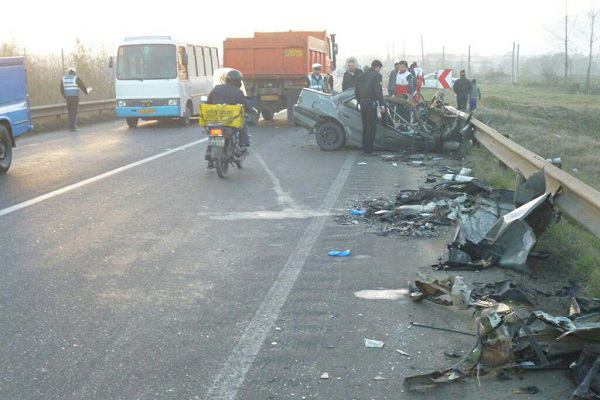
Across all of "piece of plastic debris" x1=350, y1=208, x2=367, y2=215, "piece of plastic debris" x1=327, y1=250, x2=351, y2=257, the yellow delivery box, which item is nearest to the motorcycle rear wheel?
the yellow delivery box

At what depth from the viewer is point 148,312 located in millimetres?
5570

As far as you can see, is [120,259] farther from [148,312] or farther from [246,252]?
[148,312]

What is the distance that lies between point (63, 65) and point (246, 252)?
89.1 ft

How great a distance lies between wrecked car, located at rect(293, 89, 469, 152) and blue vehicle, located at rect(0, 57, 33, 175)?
570cm

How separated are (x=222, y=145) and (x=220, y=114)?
2.12 ft

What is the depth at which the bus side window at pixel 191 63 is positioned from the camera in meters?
25.5

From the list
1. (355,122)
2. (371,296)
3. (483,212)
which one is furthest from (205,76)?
(371,296)

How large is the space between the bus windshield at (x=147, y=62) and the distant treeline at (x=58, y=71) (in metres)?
6.21

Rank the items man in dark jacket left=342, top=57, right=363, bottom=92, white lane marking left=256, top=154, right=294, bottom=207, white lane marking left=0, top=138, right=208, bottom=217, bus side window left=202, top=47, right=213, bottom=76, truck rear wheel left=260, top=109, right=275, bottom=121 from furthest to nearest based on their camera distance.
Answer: bus side window left=202, top=47, right=213, bottom=76 < truck rear wheel left=260, top=109, right=275, bottom=121 < man in dark jacket left=342, top=57, right=363, bottom=92 < white lane marking left=256, top=154, right=294, bottom=207 < white lane marking left=0, top=138, right=208, bottom=217

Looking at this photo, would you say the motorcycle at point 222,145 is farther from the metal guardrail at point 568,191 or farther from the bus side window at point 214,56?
the bus side window at point 214,56

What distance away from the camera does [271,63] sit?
24.4 metres

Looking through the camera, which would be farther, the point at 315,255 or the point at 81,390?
the point at 315,255

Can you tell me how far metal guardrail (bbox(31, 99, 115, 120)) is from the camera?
78.4 feet

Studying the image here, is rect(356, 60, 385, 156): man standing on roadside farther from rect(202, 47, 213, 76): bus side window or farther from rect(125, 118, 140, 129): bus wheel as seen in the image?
rect(202, 47, 213, 76): bus side window
